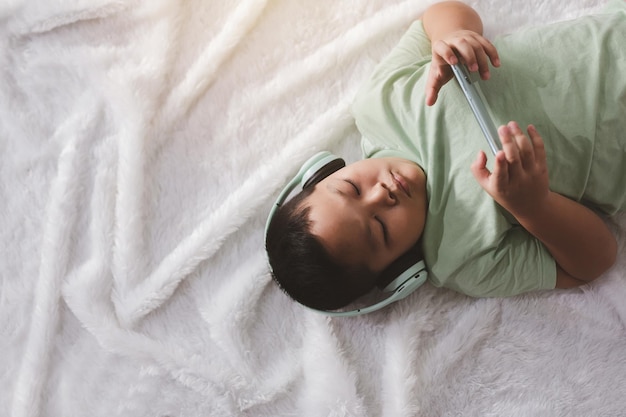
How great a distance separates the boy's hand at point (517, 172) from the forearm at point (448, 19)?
26 centimetres

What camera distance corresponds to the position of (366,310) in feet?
3.03

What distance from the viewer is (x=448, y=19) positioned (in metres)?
0.94

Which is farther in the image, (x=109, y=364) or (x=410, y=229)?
(x=109, y=364)

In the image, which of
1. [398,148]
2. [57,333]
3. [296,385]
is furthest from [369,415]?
[57,333]

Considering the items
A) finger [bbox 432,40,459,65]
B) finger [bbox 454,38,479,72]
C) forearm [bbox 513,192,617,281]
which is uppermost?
finger [bbox 432,40,459,65]

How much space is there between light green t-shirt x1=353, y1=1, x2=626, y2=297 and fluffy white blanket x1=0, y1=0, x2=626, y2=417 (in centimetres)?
9

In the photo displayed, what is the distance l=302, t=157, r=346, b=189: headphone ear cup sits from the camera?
91 centimetres

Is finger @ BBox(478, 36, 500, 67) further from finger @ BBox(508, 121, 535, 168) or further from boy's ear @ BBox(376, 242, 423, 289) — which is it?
boy's ear @ BBox(376, 242, 423, 289)

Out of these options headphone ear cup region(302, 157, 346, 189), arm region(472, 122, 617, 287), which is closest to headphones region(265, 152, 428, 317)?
headphone ear cup region(302, 157, 346, 189)

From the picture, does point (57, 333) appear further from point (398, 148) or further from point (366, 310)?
point (398, 148)

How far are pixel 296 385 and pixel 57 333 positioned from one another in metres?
0.41

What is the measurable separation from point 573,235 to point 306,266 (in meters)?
0.38

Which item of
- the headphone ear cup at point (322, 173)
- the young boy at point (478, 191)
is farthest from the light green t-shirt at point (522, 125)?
the headphone ear cup at point (322, 173)

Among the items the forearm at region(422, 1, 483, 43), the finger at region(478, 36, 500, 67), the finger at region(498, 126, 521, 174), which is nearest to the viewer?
the finger at region(498, 126, 521, 174)
